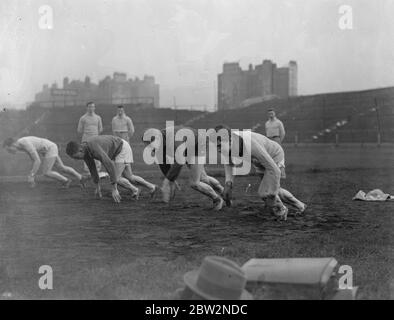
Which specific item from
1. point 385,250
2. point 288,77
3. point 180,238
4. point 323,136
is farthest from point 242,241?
point 288,77

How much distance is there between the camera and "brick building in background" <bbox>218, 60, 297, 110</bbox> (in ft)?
234

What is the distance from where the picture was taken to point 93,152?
965 centimetres

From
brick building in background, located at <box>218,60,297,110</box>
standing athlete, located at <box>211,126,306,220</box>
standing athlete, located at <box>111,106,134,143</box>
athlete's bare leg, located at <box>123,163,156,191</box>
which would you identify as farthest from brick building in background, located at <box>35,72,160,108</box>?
standing athlete, located at <box>211,126,306,220</box>

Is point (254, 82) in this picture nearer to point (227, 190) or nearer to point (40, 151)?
point (40, 151)

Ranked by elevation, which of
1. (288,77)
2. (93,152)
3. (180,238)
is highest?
(288,77)

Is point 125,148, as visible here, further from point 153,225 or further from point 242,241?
point 242,241

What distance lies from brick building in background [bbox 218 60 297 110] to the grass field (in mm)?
60798

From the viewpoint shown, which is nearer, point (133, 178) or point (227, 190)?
point (227, 190)

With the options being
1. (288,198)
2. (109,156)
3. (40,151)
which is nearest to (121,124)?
(40,151)

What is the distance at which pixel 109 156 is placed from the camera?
10117 mm

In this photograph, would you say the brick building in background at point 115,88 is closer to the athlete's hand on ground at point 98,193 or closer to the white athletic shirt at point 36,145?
the white athletic shirt at point 36,145

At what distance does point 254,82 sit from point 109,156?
6315 centimetres

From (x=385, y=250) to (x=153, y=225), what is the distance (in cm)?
313

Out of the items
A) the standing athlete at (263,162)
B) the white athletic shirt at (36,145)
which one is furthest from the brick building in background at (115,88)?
the standing athlete at (263,162)
